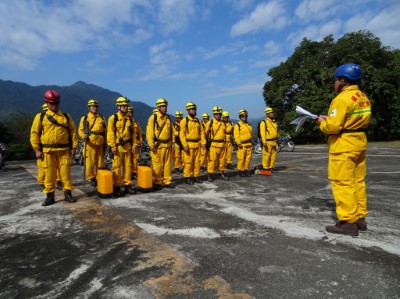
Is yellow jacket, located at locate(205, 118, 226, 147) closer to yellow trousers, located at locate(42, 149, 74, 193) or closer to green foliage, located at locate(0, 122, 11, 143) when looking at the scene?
yellow trousers, located at locate(42, 149, 74, 193)

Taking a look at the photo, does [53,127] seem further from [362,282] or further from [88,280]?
[362,282]

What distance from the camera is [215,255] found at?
3561mm

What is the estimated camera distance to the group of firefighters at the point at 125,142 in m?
6.08

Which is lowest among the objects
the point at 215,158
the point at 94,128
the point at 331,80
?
the point at 215,158

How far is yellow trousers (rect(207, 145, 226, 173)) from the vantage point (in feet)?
29.6

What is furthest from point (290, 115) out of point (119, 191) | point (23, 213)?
point (23, 213)

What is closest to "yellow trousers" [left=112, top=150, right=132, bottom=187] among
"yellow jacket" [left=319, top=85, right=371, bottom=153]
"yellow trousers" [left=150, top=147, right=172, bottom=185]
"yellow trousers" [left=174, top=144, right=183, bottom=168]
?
"yellow trousers" [left=150, top=147, right=172, bottom=185]

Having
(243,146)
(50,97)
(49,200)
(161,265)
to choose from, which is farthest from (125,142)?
(161,265)

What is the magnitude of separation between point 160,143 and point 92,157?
71.7 inches

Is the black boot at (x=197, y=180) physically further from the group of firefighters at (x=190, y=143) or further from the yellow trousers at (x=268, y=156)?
the yellow trousers at (x=268, y=156)

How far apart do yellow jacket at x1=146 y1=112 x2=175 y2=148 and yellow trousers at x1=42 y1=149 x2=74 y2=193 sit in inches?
74.7

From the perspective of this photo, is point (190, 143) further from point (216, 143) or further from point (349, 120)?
point (349, 120)

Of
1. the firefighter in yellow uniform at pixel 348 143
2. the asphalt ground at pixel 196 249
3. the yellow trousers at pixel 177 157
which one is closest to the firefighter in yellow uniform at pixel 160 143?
the asphalt ground at pixel 196 249

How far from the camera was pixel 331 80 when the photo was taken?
27.7m
